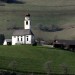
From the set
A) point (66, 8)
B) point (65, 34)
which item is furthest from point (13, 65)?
point (66, 8)

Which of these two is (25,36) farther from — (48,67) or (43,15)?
(43,15)

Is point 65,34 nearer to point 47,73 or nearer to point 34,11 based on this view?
point 34,11

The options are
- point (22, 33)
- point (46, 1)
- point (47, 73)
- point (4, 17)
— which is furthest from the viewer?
point (46, 1)

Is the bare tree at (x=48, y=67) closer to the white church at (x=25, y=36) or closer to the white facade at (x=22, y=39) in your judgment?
the white facade at (x=22, y=39)

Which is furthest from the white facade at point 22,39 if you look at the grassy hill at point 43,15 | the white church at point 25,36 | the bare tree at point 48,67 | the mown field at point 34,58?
the grassy hill at point 43,15

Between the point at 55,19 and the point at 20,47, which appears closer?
the point at 20,47

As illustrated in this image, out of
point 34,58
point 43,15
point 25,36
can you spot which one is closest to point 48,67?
point 34,58

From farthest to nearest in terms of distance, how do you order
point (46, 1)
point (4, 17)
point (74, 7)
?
point (46, 1) → point (74, 7) → point (4, 17)
